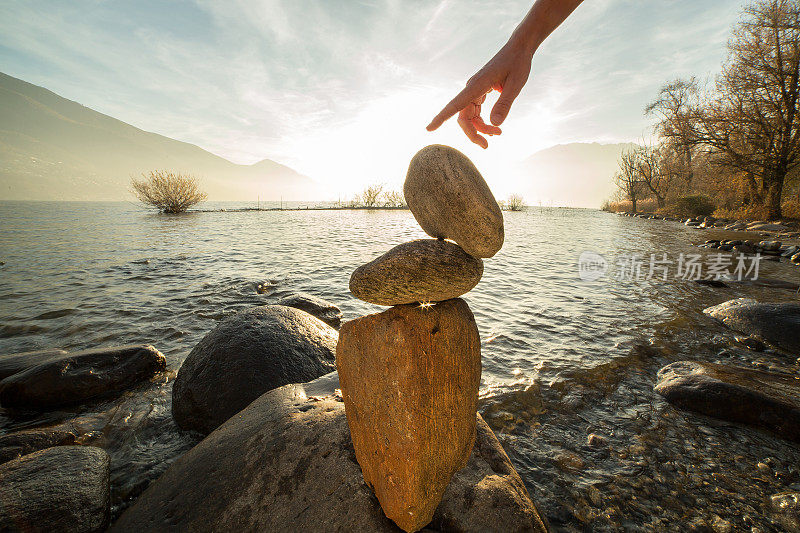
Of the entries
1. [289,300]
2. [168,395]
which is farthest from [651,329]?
[168,395]

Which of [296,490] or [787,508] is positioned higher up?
[296,490]

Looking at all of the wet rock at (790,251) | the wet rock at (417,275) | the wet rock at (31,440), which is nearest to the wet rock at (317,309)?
the wet rock at (31,440)

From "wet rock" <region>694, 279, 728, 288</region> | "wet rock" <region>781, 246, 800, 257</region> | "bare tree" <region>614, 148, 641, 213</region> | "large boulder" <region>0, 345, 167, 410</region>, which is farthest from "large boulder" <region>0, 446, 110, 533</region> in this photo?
"bare tree" <region>614, 148, 641, 213</region>

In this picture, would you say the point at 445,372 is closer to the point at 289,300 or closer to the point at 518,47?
the point at 518,47

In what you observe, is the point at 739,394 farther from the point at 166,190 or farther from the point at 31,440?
the point at 166,190

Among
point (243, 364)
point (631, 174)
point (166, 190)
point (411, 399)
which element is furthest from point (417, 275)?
point (631, 174)

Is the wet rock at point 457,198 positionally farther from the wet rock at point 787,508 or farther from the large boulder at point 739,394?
the large boulder at point 739,394

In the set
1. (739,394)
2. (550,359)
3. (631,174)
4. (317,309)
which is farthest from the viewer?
(631,174)

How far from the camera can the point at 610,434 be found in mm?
3305

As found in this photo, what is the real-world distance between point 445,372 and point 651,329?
5.99 metres

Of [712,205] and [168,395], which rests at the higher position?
[712,205]

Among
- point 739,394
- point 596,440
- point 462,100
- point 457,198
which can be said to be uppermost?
point 462,100

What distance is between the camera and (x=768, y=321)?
5.61 m

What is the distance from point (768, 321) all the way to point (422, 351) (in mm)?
7387
